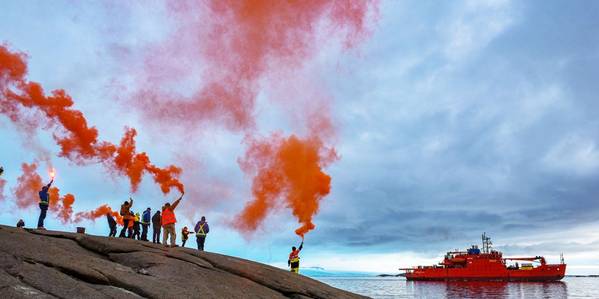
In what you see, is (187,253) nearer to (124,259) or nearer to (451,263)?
(124,259)

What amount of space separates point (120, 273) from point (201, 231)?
11525 mm

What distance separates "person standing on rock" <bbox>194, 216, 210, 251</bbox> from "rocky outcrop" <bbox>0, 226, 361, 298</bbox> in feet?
20.6

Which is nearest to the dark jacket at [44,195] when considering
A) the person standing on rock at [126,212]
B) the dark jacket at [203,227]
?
the person standing on rock at [126,212]

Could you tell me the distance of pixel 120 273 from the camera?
39.1 feet

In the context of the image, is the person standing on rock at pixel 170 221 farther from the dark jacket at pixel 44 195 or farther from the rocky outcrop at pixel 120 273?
the dark jacket at pixel 44 195

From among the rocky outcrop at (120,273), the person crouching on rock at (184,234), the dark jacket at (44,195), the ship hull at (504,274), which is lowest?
the ship hull at (504,274)

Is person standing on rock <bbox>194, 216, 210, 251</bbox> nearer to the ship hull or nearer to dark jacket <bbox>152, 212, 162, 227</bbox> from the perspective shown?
dark jacket <bbox>152, 212, 162, 227</bbox>

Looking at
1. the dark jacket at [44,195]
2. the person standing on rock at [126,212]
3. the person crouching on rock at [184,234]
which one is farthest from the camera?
the person crouching on rock at [184,234]

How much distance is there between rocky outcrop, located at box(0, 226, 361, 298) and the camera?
10039 millimetres

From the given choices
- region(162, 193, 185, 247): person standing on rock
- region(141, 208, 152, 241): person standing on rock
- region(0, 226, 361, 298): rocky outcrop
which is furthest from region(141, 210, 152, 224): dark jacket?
region(0, 226, 361, 298): rocky outcrop

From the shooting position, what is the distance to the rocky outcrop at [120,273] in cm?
1004

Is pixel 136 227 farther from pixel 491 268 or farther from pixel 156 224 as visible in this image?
pixel 491 268

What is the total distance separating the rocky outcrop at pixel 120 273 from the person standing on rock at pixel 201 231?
6.28 m

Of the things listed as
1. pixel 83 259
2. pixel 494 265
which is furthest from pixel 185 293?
pixel 494 265
